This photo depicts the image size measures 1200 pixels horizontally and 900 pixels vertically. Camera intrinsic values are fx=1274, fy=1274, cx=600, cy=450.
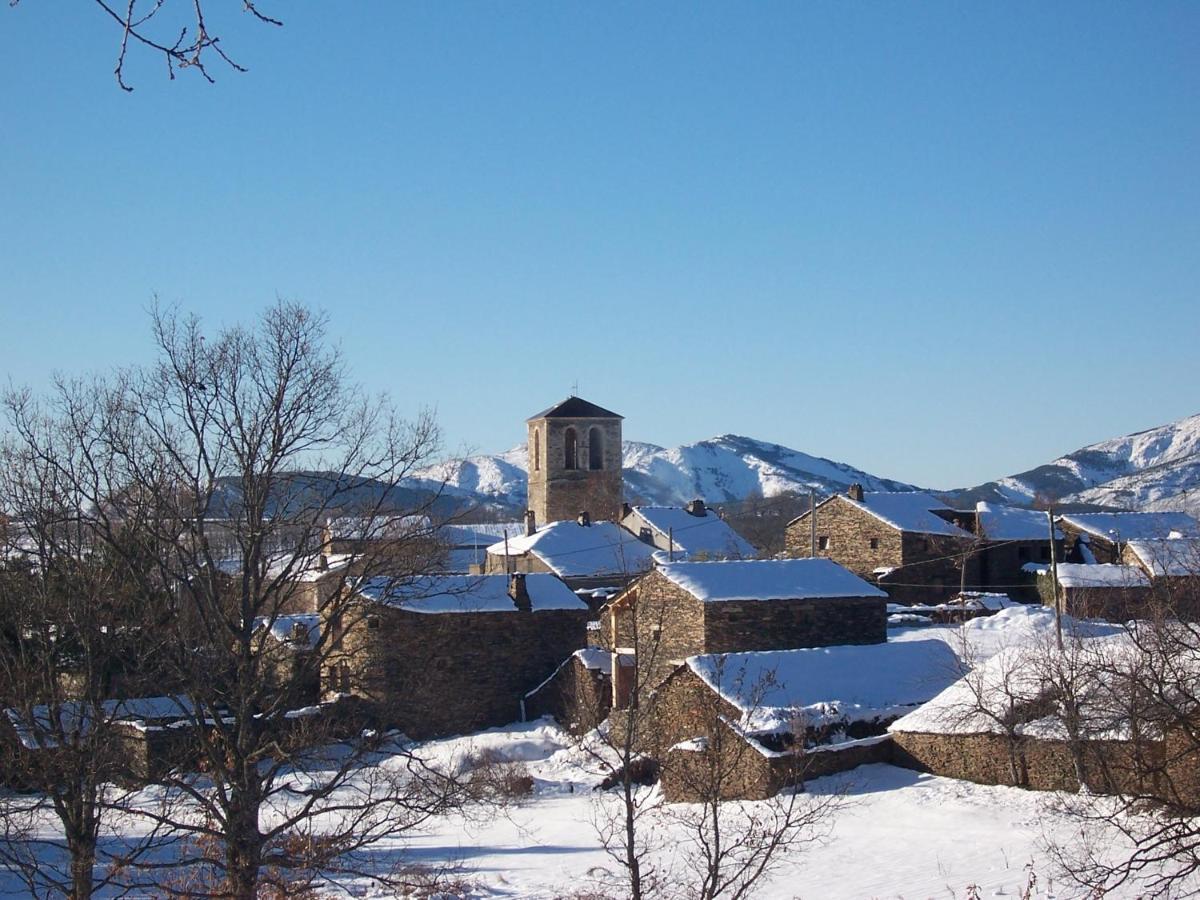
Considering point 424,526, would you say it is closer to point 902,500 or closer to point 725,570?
point 725,570

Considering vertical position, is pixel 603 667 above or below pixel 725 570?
below

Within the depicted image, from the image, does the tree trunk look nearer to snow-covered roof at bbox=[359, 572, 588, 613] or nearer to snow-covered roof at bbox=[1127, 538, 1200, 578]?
snow-covered roof at bbox=[359, 572, 588, 613]

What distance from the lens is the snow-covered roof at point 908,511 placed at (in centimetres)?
4894

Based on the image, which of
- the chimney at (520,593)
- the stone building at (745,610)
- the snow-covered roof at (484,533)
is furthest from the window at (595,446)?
the stone building at (745,610)

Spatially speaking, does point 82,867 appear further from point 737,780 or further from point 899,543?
point 899,543

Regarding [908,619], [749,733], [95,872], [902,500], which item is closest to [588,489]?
[902,500]

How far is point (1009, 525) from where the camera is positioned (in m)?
51.0

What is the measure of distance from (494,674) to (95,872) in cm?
1670

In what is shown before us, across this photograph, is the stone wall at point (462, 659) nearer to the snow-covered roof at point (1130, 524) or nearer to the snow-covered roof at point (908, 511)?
the snow-covered roof at point (908, 511)

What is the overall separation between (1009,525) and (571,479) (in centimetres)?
2595

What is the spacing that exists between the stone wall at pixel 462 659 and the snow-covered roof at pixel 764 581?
628 centimetres

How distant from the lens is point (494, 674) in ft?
121

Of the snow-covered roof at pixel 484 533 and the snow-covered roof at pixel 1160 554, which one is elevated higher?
the snow-covered roof at pixel 484 533

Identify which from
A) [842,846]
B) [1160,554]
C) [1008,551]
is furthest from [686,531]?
[842,846]
